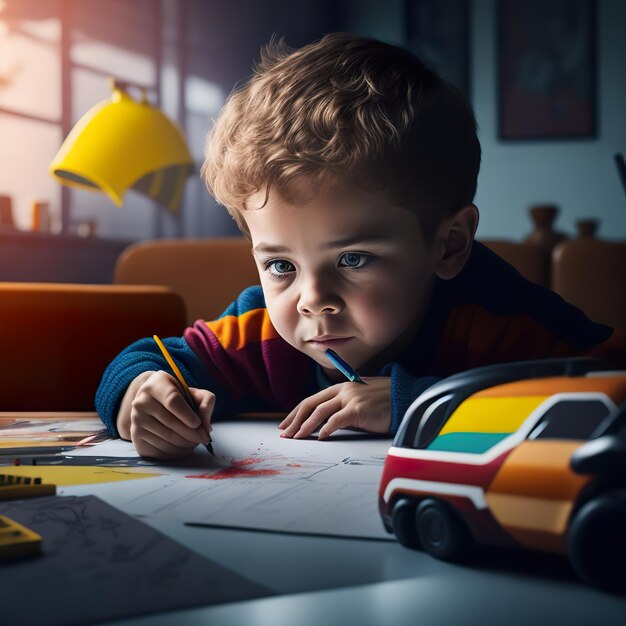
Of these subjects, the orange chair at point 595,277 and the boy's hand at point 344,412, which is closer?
the boy's hand at point 344,412

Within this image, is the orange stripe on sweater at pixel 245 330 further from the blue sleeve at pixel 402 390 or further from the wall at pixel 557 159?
the wall at pixel 557 159

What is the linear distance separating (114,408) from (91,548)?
0.40 m

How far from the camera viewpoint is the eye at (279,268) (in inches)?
25.1

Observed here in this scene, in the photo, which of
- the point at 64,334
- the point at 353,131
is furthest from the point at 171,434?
the point at 64,334

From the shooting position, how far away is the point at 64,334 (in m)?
1.16

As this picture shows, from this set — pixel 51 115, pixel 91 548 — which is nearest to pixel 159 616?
pixel 91 548

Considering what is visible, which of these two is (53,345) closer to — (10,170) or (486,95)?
(10,170)

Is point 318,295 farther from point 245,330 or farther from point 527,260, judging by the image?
point 527,260

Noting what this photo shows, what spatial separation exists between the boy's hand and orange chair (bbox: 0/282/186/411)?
59 cm

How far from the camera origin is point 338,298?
62 centimetres

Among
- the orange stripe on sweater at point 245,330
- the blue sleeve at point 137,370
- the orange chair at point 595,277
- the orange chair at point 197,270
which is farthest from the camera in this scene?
the orange chair at point 197,270

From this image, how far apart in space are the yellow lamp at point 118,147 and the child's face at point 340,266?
89 centimetres

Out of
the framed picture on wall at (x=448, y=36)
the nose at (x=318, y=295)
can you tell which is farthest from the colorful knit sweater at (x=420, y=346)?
the framed picture on wall at (x=448, y=36)

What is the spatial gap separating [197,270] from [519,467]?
1383 mm
